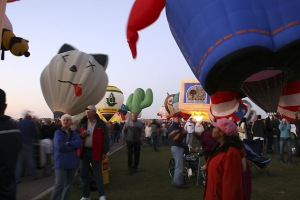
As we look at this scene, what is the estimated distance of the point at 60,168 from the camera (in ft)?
14.9

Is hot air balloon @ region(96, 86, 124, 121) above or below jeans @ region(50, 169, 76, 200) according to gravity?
above

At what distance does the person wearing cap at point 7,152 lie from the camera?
90.9 inches

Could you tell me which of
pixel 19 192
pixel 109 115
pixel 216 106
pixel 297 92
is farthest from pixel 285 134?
pixel 109 115

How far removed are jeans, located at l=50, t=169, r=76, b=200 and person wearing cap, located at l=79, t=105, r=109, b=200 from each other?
2.17 ft

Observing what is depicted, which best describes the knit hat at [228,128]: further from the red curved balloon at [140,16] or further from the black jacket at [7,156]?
the red curved balloon at [140,16]

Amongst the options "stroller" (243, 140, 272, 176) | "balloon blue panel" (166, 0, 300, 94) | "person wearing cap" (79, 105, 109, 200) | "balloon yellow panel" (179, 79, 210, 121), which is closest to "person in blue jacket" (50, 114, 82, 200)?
"person wearing cap" (79, 105, 109, 200)

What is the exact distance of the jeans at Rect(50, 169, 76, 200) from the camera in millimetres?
4488

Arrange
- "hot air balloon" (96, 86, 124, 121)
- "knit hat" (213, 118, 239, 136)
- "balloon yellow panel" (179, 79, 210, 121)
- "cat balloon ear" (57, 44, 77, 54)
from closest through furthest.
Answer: "knit hat" (213, 118, 239, 136) < "cat balloon ear" (57, 44, 77, 54) < "balloon yellow panel" (179, 79, 210, 121) < "hot air balloon" (96, 86, 124, 121)

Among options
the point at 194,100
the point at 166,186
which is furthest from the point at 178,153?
the point at 194,100

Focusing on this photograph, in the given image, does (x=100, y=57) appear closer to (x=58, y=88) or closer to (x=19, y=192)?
(x=58, y=88)

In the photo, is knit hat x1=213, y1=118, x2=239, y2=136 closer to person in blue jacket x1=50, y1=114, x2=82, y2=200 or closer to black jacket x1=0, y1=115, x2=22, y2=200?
black jacket x1=0, y1=115, x2=22, y2=200

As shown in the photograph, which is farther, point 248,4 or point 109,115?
point 109,115

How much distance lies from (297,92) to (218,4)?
14.3 feet

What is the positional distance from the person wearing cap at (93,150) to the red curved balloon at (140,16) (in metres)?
3.76
